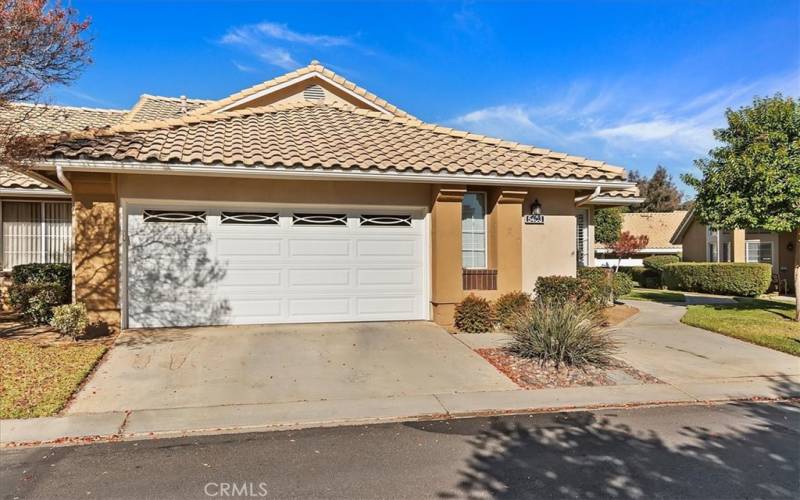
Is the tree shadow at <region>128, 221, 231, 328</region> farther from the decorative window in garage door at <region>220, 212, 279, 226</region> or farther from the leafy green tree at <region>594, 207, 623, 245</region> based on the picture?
the leafy green tree at <region>594, 207, 623, 245</region>

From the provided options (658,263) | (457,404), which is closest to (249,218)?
(457,404)

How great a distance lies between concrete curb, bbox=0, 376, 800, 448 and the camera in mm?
4820

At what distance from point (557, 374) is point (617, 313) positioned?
6605 millimetres

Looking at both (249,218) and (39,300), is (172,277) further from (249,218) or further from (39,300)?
(39,300)

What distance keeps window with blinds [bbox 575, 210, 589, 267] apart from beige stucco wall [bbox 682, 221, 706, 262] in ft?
60.2

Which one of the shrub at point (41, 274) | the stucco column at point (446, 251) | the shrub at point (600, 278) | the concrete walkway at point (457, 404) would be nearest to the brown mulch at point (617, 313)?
the shrub at point (600, 278)

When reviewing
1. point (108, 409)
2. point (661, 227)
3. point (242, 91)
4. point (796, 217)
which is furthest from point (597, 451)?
point (661, 227)

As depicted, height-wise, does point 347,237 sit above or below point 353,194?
below

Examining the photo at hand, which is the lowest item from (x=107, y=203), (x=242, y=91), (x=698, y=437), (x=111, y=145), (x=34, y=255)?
(x=698, y=437)

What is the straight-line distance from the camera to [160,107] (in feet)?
52.1

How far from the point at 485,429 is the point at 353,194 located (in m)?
5.91

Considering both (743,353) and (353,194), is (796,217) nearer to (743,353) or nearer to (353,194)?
(743,353)

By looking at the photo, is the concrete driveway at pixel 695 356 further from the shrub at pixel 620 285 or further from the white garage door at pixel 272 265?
the white garage door at pixel 272 265

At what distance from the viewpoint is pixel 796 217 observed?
35.1 ft
